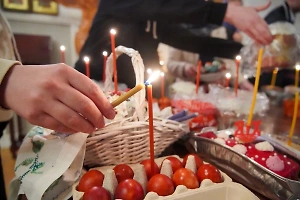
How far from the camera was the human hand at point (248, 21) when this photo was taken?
38.7 inches

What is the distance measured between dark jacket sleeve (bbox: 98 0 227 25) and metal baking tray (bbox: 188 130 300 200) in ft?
1.63

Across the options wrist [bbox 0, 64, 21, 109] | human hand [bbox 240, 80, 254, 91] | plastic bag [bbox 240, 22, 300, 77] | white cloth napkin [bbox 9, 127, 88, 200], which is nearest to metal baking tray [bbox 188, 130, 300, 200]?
white cloth napkin [bbox 9, 127, 88, 200]

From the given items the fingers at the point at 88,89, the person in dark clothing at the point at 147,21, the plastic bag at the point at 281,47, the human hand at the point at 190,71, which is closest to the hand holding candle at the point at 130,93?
the fingers at the point at 88,89

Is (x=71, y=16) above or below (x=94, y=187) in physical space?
above

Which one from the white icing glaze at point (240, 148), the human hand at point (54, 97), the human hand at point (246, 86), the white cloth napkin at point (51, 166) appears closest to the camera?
the human hand at point (54, 97)

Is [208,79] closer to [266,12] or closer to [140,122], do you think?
[266,12]

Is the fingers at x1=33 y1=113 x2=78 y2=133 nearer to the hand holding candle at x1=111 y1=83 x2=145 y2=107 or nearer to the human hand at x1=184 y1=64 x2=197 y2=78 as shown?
the hand holding candle at x1=111 y1=83 x2=145 y2=107

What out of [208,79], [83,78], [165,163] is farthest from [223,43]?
[83,78]

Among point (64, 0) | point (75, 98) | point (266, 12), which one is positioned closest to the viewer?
point (75, 98)

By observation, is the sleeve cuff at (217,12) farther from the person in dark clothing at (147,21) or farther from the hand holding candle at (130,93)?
the hand holding candle at (130,93)

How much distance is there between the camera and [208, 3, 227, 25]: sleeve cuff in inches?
39.6

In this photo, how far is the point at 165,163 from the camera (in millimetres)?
538

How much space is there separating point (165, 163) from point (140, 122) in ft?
0.32

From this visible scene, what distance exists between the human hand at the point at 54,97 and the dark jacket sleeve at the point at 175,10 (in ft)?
2.18
